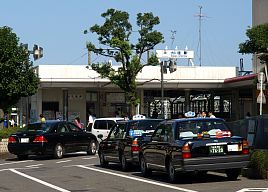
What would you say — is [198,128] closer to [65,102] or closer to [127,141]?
[127,141]

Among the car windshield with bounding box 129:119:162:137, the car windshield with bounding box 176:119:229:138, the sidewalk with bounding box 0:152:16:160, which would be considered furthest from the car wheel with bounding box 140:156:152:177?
the sidewalk with bounding box 0:152:16:160

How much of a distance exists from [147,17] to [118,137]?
851 inches

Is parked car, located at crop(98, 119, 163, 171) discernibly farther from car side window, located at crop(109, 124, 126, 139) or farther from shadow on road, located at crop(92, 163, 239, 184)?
shadow on road, located at crop(92, 163, 239, 184)

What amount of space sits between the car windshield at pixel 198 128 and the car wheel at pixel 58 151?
10.7 metres

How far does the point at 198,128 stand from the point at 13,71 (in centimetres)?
1869

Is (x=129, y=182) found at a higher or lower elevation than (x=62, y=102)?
lower

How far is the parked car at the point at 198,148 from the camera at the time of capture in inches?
554

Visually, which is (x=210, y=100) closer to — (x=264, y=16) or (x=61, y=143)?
(x=264, y=16)

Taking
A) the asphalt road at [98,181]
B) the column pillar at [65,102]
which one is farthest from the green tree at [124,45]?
the asphalt road at [98,181]

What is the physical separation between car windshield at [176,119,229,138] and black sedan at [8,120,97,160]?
34.1ft

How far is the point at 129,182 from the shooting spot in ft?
51.1

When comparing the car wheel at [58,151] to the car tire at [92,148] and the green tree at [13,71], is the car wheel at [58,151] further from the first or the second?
the green tree at [13,71]

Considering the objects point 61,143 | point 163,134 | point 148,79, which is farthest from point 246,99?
point 163,134

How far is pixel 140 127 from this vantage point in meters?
19.1
